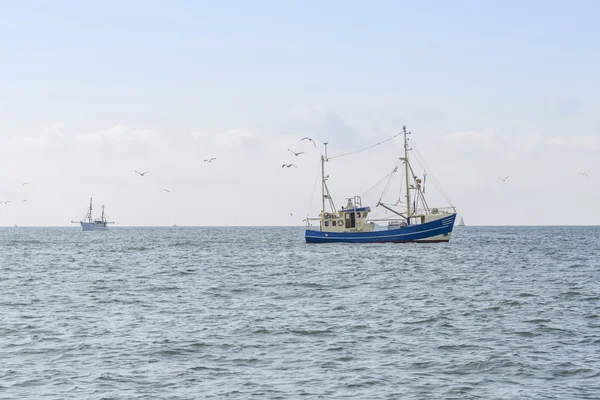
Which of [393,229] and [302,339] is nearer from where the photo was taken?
[302,339]

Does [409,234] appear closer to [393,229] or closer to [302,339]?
[393,229]

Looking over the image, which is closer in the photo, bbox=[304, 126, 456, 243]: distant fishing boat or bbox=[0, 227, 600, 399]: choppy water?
bbox=[0, 227, 600, 399]: choppy water

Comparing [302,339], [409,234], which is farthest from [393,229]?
[302,339]

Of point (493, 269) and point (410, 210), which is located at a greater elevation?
point (410, 210)

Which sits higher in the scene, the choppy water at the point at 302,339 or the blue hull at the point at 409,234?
the blue hull at the point at 409,234

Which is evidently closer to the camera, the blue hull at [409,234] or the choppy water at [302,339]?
the choppy water at [302,339]

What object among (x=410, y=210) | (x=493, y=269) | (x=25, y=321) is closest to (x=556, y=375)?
(x=25, y=321)

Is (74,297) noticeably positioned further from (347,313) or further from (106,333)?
(347,313)

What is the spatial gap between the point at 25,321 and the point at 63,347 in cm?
555

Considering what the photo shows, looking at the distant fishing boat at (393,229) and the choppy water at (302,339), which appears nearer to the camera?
the choppy water at (302,339)

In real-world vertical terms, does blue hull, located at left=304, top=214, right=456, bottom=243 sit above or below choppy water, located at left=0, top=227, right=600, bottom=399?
above

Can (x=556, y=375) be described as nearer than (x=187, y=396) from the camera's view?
No

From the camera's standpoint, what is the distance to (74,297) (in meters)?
32.8

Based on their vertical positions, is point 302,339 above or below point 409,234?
below
